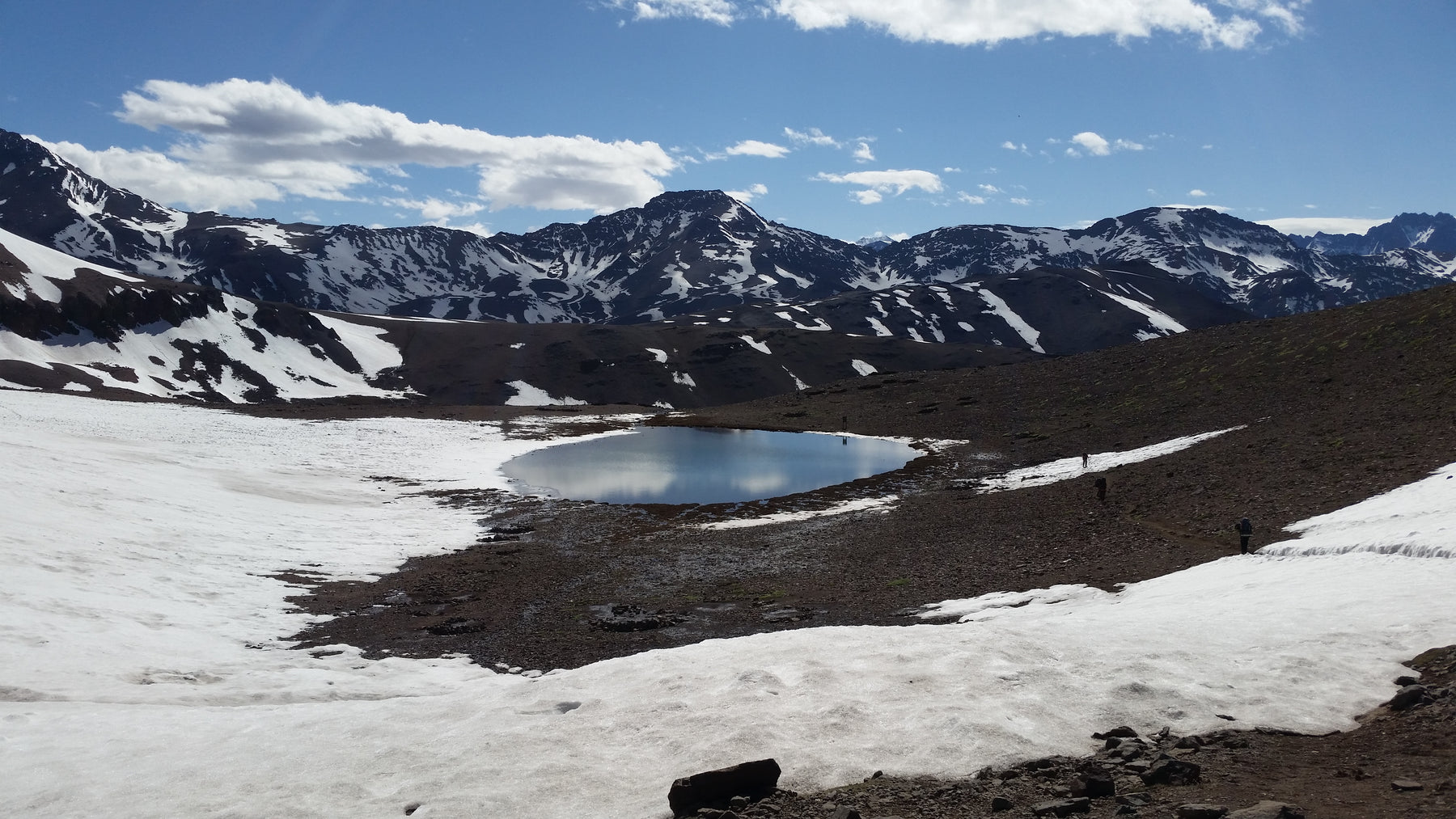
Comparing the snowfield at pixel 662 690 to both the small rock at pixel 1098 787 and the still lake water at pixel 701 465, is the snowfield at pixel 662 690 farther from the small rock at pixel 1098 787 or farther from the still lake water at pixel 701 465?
the still lake water at pixel 701 465

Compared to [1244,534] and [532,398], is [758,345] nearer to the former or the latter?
[532,398]

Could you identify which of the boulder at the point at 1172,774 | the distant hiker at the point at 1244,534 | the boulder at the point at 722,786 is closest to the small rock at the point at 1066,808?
the boulder at the point at 1172,774

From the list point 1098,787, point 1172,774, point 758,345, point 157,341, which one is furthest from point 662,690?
point 758,345

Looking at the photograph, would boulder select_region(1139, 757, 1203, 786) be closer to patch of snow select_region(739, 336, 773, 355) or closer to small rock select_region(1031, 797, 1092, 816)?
small rock select_region(1031, 797, 1092, 816)

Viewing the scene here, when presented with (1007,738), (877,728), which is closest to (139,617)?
(877,728)

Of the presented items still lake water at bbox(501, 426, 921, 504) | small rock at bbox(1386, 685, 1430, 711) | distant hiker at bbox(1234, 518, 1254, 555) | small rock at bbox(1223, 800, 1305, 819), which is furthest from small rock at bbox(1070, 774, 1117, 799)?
still lake water at bbox(501, 426, 921, 504)

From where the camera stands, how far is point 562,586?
1086 inches

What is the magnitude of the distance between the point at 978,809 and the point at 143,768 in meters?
11.7

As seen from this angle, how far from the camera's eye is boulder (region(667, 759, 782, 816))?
9.61 metres

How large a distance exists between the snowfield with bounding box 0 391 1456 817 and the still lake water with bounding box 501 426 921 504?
29.3 meters

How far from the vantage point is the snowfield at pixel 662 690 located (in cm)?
1094

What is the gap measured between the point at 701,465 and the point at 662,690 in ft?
171

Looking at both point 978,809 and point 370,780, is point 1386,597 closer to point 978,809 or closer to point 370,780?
point 978,809

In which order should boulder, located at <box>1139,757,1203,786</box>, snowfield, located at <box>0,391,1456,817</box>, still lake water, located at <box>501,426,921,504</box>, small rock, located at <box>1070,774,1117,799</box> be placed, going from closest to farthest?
small rock, located at <box>1070,774,1117,799</box> < boulder, located at <box>1139,757,1203,786</box> < snowfield, located at <box>0,391,1456,817</box> < still lake water, located at <box>501,426,921,504</box>
